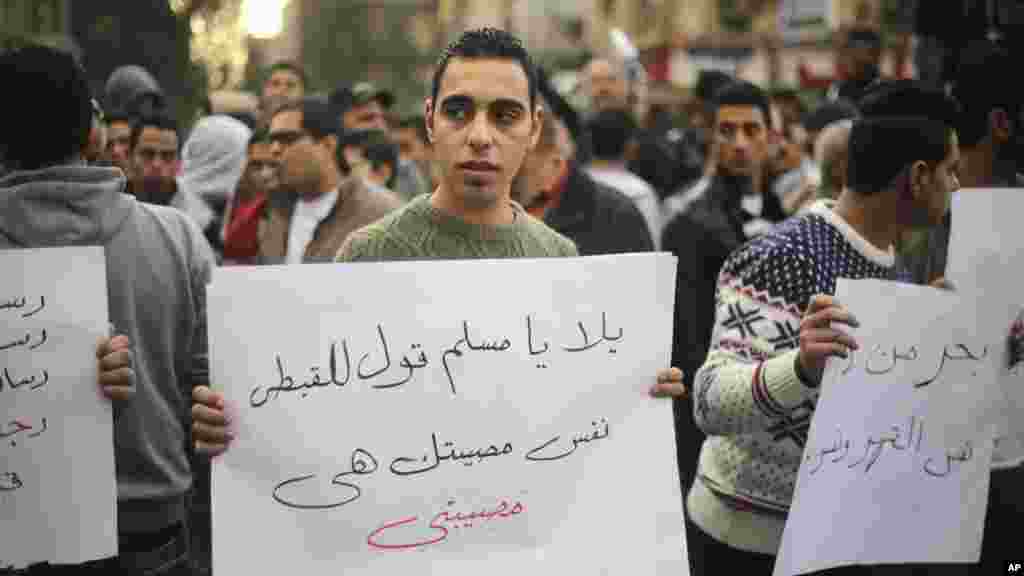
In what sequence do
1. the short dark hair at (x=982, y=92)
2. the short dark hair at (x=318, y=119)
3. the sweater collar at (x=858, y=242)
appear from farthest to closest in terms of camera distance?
the short dark hair at (x=318, y=119) → the short dark hair at (x=982, y=92) → the sweater collar at (x=858, y=242)

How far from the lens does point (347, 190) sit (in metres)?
5.87

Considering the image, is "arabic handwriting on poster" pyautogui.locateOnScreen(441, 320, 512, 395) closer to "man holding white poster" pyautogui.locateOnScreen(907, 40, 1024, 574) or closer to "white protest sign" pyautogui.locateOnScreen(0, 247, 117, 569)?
"white protest sign" pyautogui.locateOnScreen(0, 247, 117, 569)

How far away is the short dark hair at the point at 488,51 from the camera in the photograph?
2994mm

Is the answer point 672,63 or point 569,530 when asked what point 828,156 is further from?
point 672,63

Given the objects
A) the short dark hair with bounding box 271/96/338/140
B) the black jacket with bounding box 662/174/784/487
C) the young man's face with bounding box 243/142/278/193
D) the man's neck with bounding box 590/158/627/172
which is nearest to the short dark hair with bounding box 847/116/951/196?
the black jacket with bounding box 662/174/784/487

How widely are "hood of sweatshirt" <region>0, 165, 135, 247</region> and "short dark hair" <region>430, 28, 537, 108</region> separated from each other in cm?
79

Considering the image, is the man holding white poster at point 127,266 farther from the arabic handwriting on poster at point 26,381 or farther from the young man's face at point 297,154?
the young man's face at point 297,154

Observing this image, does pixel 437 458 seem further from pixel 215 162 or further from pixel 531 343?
pixel 215 162

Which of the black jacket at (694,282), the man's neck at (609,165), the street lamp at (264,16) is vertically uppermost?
the street lamp at (264,16)

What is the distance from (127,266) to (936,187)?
197 centimetres

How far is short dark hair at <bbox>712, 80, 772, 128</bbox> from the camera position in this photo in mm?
6414

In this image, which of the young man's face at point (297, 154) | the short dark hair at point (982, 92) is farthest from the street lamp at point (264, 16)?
the short dark hair at point (982, 92)

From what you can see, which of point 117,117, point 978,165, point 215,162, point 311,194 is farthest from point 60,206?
point 215,162

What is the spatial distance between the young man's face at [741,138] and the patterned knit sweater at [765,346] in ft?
9.07
